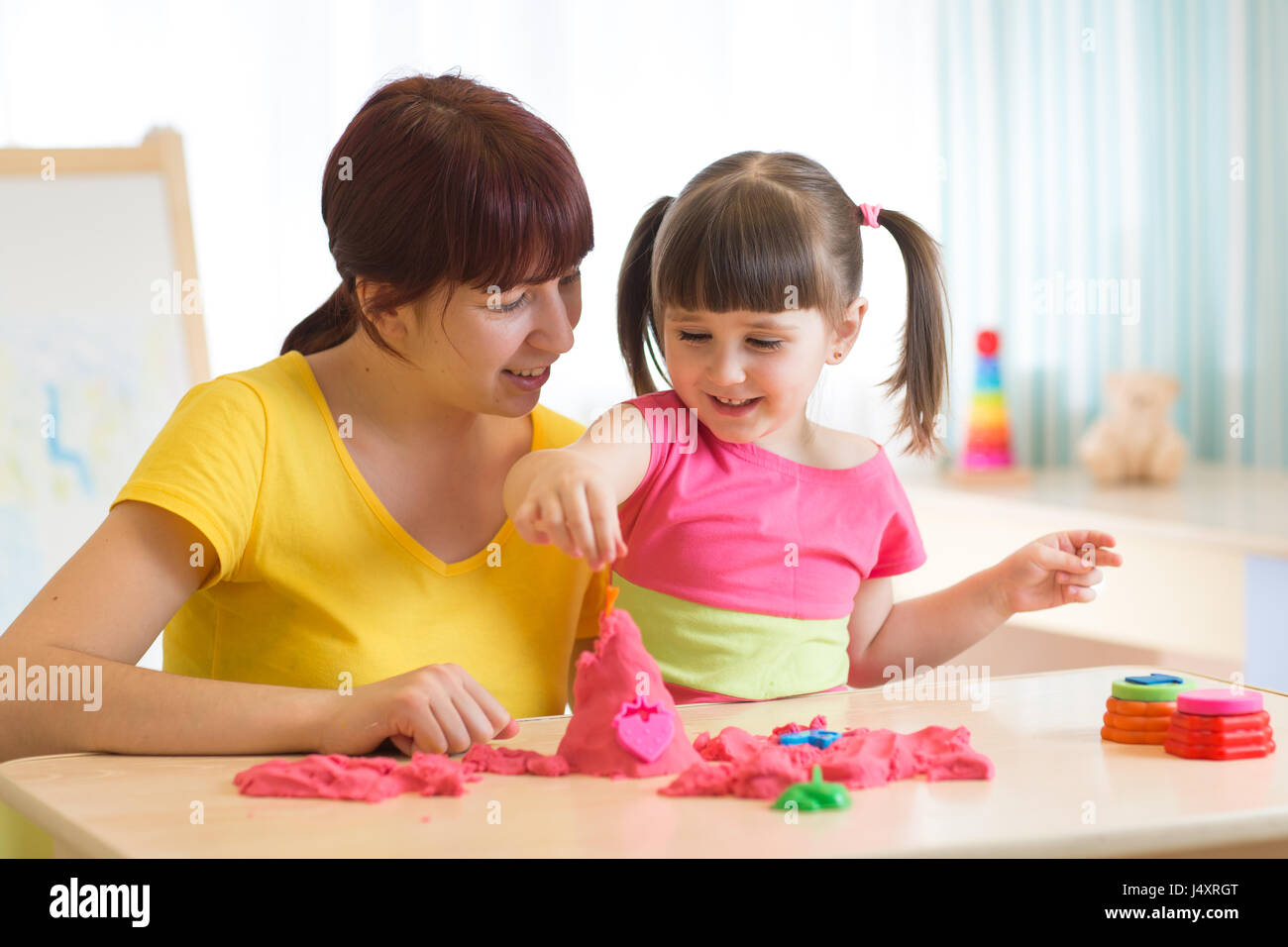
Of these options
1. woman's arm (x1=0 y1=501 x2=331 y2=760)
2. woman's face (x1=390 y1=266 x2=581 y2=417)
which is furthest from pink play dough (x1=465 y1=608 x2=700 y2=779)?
woman's face (x1=390 y1=266 x2=581 y2=417)

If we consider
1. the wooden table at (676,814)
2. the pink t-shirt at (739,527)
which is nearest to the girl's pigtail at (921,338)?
the pink t-shirt at (739,527)

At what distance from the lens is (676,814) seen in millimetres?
761

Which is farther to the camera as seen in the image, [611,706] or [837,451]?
[837,451]

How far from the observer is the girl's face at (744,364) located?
3.54 ft

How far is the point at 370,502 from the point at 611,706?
33 cm

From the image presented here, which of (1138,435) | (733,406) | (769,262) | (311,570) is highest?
(769,262)

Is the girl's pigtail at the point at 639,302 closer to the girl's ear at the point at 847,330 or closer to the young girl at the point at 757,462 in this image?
the young girl at the point at 757,462

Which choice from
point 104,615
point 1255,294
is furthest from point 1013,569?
point 1255,294

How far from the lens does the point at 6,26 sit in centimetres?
199

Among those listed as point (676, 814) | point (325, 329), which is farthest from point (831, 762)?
point (325, 329)

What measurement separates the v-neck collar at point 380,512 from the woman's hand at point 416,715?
20 centimetres

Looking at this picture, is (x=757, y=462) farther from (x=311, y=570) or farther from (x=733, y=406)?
(x=311, y=570)
